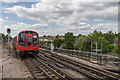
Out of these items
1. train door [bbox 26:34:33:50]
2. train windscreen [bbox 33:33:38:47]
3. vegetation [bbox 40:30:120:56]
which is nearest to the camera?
train door [bbox 26:34:33:50]

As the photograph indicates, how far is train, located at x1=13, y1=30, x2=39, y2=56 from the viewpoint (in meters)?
12.3

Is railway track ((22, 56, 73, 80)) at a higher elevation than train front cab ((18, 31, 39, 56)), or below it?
below

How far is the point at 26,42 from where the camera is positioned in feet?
41.1

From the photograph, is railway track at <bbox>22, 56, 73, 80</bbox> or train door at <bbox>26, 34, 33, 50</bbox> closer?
railway track at <bbox>22, 56, 73, 80</bbox>

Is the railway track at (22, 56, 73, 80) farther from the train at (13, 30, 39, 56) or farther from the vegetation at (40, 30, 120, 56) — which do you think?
the vegetation at (40, 30, 120, 56)

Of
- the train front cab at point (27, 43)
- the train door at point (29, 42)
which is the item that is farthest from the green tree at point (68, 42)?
the train door at point (29, 42)

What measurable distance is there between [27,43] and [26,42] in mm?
174

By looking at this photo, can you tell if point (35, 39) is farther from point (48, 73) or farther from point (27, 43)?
point (48, 73)

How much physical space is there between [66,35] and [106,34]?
34.4 metres

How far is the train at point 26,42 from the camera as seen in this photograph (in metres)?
12.3

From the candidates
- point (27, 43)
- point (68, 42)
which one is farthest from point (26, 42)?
point (68, 42)

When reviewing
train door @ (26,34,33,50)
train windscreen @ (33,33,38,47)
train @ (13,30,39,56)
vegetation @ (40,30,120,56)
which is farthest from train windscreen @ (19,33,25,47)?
vegetation @ (40,30,120,56)

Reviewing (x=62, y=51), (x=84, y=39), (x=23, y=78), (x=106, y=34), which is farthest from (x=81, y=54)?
(x=106, y=34)

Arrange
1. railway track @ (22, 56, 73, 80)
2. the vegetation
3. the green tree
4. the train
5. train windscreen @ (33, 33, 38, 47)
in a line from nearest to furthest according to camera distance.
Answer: railway track @ (22, 56, 73, 80) < the train < train windscreen @ (33, 33, 38, 47) < the vegetation < the green tree
